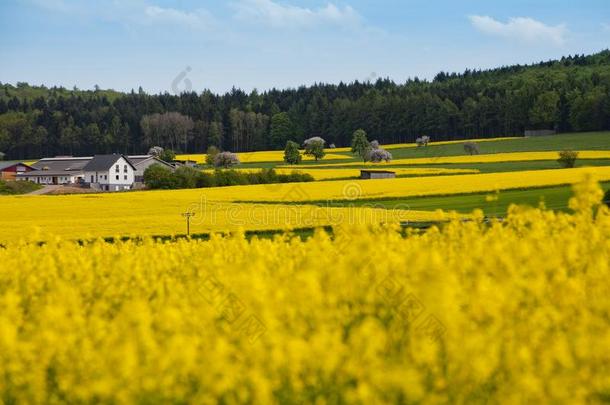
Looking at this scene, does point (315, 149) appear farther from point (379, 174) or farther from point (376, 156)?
point (379, 174)

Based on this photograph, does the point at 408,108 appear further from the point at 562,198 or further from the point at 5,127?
the point at 562,198

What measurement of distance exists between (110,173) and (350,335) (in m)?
88.1

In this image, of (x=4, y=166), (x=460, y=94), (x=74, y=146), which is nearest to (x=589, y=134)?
(x=460, y=94)

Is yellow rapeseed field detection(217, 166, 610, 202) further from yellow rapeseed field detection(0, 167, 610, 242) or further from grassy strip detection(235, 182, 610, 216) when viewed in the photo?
grassy strip detection(235, 182, 610, 216)

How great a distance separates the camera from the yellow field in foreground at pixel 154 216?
107ft

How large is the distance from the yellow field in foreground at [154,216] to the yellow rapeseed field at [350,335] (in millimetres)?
19359

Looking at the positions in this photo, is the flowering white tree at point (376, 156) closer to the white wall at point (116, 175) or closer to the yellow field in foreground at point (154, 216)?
the white wall at point (116, 175)

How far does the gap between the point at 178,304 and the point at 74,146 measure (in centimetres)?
15118

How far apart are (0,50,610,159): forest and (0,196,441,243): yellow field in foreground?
300 feet

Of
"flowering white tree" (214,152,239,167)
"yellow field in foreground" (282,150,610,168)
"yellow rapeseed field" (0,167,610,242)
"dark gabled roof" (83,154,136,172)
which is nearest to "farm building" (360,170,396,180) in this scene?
"yellow rapeseed field" (0,167,610,242)

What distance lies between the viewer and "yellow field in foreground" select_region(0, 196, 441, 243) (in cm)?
3256

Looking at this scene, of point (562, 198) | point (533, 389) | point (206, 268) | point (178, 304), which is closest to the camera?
point (533, 389)

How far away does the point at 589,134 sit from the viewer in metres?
110

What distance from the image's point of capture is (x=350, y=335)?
673 centimetres
